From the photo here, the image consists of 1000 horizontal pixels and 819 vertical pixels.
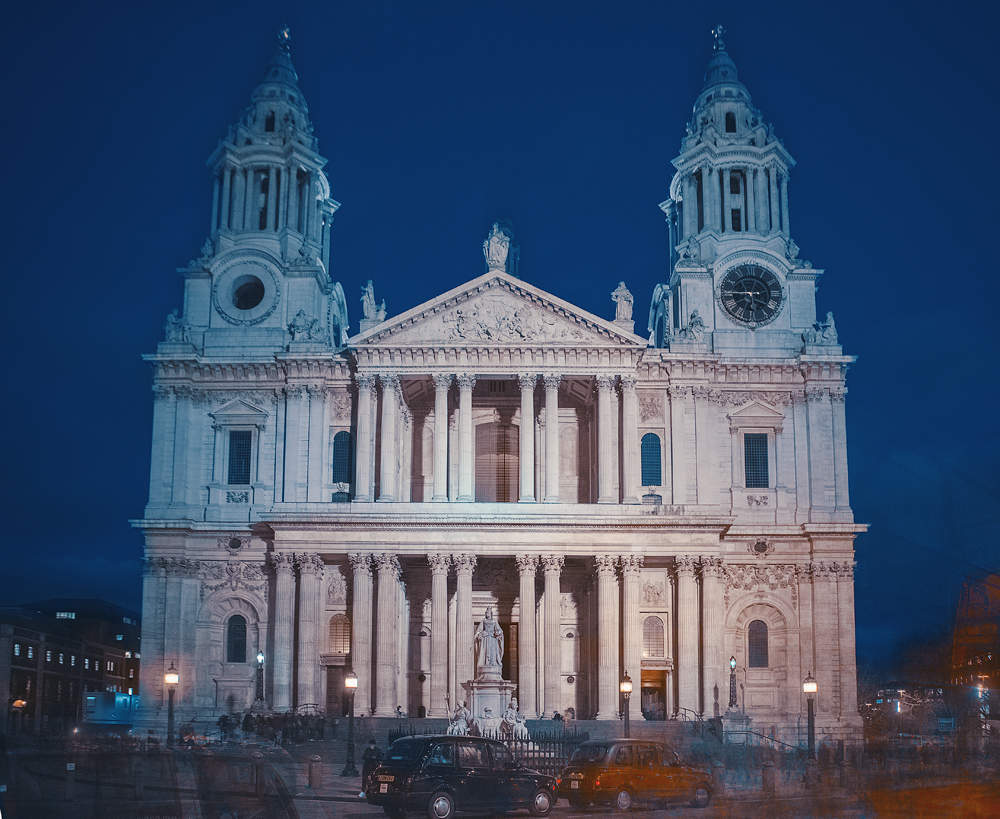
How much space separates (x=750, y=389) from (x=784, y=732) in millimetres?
16676

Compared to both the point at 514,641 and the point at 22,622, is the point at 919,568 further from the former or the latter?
the point at 22,622

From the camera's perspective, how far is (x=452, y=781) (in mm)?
26641

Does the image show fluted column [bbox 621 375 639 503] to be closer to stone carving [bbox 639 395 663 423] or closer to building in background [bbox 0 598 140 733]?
stone carving [bbox 639 395 663 423]

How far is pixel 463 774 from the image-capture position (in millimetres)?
26922

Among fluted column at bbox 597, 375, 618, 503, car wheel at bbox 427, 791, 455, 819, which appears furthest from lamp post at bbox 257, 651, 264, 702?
car wheel at bbox 427, 791, 455, 819

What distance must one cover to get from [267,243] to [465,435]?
1620cm

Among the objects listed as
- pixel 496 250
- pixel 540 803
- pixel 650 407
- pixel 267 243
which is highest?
pixel 267 243

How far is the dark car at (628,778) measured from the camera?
28828 mm

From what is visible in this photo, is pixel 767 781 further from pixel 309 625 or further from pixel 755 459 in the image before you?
pixel 755 459

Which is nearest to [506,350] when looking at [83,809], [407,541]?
[407,541]

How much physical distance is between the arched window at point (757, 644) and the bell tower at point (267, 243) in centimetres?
2550

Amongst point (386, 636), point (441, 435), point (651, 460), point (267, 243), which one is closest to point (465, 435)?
point (441, 435)

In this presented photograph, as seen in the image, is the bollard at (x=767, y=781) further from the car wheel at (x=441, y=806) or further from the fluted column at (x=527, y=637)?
the fluted column at (x=527, y=637)

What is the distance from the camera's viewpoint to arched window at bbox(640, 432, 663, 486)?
59750 millimetres
